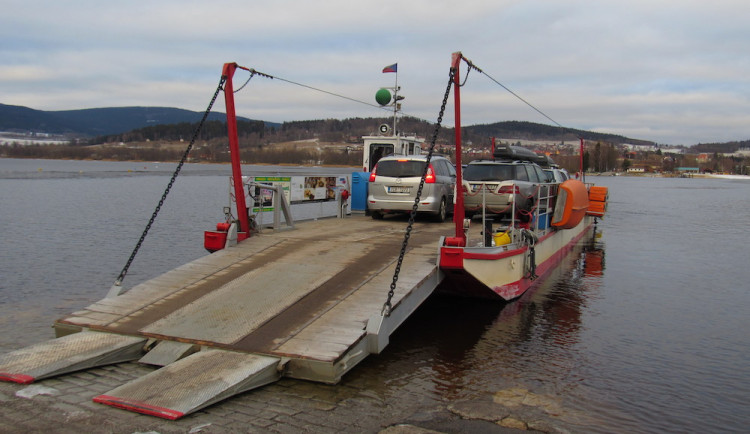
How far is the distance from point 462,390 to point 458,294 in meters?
4.08

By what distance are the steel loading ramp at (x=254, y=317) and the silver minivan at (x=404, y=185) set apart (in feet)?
10.6

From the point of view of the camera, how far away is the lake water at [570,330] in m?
7.05

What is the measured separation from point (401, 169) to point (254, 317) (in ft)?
22.9

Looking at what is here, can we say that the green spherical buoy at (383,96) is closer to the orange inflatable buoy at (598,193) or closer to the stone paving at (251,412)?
the orange inflatable buoy at (598,193)

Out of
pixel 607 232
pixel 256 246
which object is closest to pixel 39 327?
pixel 256 246

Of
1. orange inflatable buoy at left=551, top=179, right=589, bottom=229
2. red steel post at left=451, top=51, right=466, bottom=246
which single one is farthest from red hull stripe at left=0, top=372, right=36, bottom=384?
orange inflatable buoy at left=551, top=179, right=589, bottom=229

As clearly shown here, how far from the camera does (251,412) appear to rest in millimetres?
5754

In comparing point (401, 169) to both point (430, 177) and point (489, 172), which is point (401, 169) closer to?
point (430, 177)

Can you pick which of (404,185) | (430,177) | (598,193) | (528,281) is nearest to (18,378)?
(404,185)

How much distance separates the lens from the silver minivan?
44.0 ft

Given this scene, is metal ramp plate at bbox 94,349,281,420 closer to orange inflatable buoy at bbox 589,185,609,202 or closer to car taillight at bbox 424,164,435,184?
car taillight at bbox 424,164,435,184

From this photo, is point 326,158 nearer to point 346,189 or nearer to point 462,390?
point 346,189

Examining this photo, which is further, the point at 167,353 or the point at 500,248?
the point at 500,248

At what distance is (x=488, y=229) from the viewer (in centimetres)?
998
